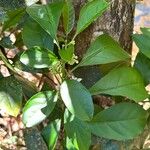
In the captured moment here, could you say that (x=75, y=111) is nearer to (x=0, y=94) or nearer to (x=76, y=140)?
(x=76, y=140)

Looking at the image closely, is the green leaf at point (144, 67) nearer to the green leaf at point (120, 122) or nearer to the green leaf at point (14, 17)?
the green leaf at point (120, 122)

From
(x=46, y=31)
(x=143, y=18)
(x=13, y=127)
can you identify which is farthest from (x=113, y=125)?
(x=143, y=18)

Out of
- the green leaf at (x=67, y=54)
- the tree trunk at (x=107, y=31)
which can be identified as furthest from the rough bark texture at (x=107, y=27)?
the green leaf at (x=67, y=54)

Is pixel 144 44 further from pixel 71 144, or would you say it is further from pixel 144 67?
pixel 71 144

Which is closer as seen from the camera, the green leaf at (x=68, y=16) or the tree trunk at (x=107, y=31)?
the green leaf at (x=68, y=16)

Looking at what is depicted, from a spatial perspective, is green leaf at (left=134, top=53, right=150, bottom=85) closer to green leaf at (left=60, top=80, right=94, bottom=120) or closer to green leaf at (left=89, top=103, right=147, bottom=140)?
green leaf at (left=89, top=103, right=147, bottom=140)

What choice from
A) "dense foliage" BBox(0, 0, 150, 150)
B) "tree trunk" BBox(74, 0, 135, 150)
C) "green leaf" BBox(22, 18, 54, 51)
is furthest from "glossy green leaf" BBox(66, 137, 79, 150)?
"green leaf" BBox(22, 18, 54, 51)

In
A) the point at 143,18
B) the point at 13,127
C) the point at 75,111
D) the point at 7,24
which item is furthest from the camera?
the point at 143,18
